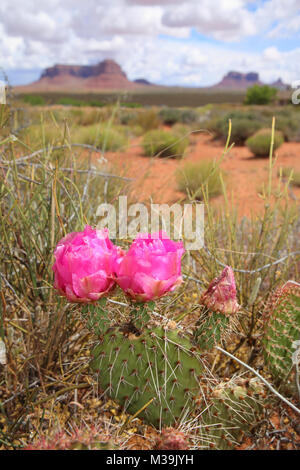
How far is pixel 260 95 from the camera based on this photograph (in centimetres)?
2986

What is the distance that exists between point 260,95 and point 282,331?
30.8 meters

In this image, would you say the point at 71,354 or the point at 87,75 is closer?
the point at 71,354

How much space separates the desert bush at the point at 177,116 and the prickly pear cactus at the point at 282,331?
17800mm

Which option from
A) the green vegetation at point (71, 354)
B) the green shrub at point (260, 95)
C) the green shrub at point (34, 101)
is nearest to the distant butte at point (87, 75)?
the green shrub at point (260, 95)

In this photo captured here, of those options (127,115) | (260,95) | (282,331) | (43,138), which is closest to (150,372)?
(282,331)

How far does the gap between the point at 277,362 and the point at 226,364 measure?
335 millimetres

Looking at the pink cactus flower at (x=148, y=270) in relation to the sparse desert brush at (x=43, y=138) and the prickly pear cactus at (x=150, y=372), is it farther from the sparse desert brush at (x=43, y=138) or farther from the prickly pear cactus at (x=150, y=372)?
the sparse desert brush at (x=43, y=138)

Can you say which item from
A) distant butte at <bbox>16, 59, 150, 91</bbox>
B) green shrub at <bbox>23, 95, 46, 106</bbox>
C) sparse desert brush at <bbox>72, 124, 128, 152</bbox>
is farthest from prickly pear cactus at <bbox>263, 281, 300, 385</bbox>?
distant butte at <bbox>16, 59, 150, 91</bbox>

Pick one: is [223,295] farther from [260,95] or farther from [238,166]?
[260,95]

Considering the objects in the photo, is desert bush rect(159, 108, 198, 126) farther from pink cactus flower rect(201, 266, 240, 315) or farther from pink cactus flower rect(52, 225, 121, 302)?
pink cactus flower rect(52, 225, 121, 302)

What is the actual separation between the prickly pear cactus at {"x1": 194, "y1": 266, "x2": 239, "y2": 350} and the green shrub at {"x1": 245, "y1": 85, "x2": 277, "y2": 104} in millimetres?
31029

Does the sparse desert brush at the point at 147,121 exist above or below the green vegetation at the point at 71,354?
above

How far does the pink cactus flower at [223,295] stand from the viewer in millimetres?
1195
